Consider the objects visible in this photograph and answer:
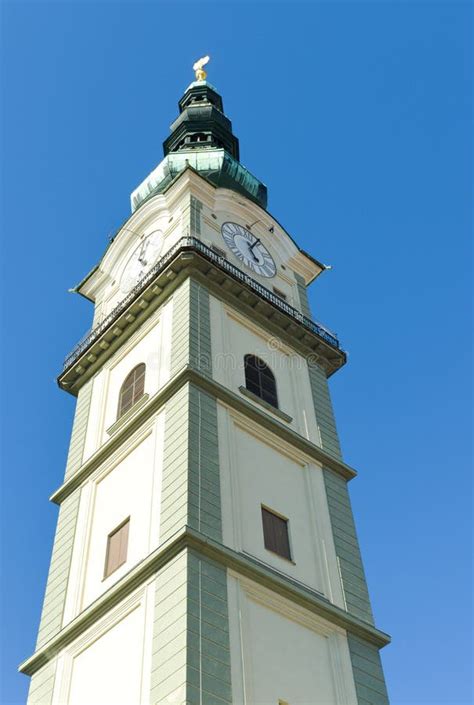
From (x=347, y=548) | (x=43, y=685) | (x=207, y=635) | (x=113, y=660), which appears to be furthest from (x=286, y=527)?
(x=43, y=685)

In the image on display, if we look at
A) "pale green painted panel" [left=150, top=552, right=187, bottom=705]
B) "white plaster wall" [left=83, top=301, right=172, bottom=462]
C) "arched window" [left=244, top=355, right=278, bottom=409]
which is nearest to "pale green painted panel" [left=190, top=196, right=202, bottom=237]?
"white plaster wall" [left=83, top=301, right=172, bottom=462]

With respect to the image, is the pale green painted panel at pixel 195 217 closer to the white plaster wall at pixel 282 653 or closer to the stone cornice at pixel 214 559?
the stone cornice at pixel 214 559

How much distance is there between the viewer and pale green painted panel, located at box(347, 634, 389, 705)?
20.7m

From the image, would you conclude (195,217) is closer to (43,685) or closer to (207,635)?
(43,685)

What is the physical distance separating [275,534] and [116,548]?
3.52 metres

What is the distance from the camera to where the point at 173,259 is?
28.6 m

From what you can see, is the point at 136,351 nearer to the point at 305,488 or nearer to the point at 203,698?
the point at 305,488

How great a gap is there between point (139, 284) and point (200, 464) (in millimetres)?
9507

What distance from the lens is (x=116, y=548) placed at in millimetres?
22609

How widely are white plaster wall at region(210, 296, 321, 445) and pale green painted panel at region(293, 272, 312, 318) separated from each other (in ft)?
11.7

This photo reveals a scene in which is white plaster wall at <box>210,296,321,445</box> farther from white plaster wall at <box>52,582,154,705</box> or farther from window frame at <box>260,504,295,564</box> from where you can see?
white plaster wall at <box>52,582,154,705</box>

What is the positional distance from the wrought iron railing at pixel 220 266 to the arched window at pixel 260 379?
9.05ft

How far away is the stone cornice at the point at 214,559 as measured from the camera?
20.0 meters

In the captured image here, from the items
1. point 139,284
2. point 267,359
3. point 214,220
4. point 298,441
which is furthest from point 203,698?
point 214,220
